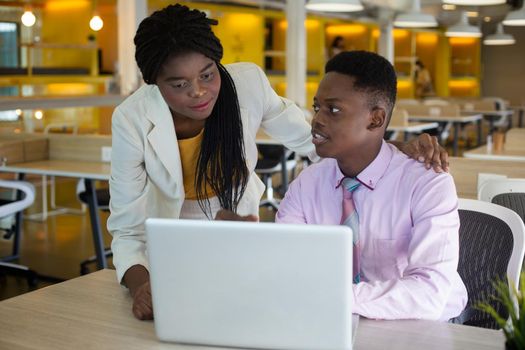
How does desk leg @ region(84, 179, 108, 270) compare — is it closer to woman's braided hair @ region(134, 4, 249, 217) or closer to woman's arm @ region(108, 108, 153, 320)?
woman's braided hair @ region(134, 4, 249, 217)

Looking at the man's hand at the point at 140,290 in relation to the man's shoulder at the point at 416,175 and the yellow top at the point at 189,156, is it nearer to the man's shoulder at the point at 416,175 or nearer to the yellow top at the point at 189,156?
the yellow top at the point at 189,156

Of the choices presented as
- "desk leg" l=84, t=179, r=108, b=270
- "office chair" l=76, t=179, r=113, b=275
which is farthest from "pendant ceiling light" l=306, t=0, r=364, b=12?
"desk leg" l=84, t=179, r=108, b=270

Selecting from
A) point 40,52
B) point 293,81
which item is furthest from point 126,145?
point 293,81

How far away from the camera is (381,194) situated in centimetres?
169

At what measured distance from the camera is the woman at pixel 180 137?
171 centimetres

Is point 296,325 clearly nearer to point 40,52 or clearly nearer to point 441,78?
point 40,52

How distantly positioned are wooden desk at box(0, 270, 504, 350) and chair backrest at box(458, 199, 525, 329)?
1.56 feet

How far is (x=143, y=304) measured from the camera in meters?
1.45

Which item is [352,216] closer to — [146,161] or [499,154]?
[146,161]

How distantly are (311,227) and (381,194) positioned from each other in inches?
24.2

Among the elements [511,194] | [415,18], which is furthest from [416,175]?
[415,18]

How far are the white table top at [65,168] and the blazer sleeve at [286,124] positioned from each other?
2163 mm

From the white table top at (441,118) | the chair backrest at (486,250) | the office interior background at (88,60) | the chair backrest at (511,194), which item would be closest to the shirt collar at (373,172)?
the chair backrest at (486,250)

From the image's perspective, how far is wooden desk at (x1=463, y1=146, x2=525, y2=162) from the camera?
4.81 meters
